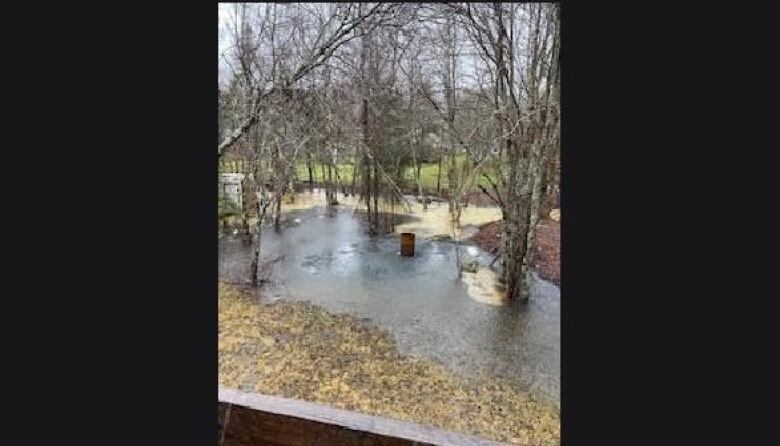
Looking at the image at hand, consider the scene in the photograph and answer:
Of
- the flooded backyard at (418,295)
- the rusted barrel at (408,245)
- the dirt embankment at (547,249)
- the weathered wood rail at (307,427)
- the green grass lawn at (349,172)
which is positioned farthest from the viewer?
the rusted barrel at (408,245)

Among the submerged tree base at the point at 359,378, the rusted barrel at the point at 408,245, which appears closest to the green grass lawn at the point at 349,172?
the rusted barrel at the point at 408,245

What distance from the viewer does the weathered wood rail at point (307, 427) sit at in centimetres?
100

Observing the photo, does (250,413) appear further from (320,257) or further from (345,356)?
(320,257)

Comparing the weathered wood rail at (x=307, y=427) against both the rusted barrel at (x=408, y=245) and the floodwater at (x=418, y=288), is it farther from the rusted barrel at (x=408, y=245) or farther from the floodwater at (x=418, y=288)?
the rusted barrel at (x=408, y=245)

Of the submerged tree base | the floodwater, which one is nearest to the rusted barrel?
the floodwater

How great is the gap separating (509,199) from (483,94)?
132 cm

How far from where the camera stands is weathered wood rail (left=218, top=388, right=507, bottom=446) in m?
1.00

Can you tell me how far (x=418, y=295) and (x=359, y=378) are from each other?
1.91 meters

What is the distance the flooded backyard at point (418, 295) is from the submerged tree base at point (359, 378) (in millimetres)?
27

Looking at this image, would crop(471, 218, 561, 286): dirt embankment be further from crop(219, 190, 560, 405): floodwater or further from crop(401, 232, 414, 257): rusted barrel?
crop(401, 232, 414, 257): rusted barrel

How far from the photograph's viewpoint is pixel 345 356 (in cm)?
429

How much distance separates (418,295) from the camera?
5.62 meters
